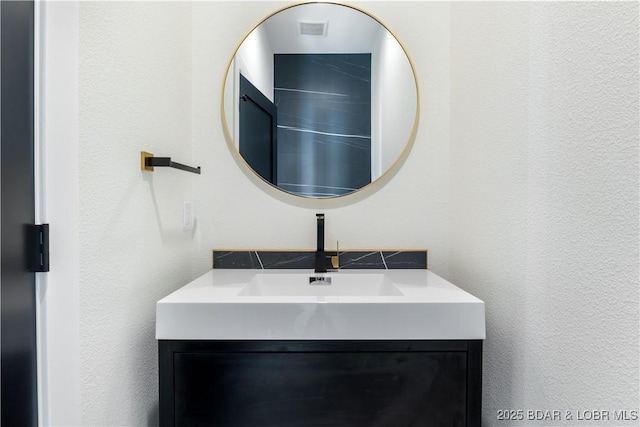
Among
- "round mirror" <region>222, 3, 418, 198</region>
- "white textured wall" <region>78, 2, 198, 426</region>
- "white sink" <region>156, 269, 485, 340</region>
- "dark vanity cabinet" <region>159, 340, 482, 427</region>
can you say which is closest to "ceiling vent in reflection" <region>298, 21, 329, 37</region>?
"round mirror" <region>222, 3, 418, 198</region>

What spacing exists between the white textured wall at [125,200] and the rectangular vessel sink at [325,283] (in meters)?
0.32

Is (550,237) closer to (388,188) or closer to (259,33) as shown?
(388,188)

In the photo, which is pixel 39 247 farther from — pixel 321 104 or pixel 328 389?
pixel 321 104

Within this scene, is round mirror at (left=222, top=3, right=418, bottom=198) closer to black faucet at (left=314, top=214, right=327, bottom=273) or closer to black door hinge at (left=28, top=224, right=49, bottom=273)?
black faucet at (left=314, top=214, right=327, bottom=273)

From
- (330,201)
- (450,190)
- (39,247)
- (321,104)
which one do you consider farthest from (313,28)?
(39,247)

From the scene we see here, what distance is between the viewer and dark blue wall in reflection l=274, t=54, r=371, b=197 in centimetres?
150

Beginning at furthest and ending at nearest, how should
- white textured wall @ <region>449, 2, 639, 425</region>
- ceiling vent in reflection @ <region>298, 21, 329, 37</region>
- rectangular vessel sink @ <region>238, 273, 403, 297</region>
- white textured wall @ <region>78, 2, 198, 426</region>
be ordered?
ceiling vent in reflection @ <region>298, 21, 329, 37</region>, rectangular vessel sink @ <region>238, 273, 403, 297</region>, white textured wall @ <region>78, 2, 198, 426</region>, white textured wall @ <region>449, 2, 639, 425</region>

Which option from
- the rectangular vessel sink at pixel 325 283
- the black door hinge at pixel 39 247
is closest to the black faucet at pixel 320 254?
the rectangular vessel sink at pixel 325 283

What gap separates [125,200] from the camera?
1.04 m

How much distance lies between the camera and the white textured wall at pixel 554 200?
71cm

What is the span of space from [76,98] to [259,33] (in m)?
0.82

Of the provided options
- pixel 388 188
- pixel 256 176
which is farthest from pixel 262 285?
pixel 388 188

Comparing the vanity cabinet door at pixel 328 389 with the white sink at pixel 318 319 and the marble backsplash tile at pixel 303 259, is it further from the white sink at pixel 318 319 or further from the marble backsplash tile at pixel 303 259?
the marble backsplash tile at pixel 303 259

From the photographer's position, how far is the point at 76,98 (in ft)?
2.84
